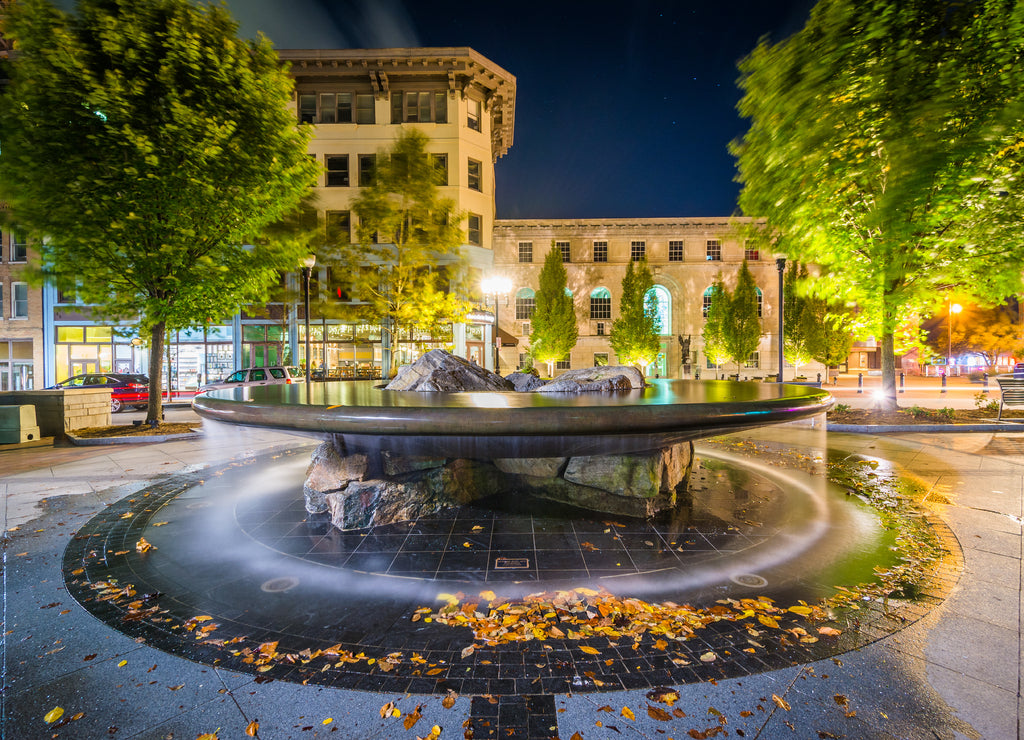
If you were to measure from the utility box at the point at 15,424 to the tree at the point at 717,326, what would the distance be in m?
36.0

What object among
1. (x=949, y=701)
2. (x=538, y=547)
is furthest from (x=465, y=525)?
(x=949, y=701)

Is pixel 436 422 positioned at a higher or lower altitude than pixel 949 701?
higher

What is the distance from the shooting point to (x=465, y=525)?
4.71 meters

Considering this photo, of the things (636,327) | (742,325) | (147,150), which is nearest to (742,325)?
(742,325)

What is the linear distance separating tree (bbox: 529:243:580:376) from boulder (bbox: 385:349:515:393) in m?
25.8

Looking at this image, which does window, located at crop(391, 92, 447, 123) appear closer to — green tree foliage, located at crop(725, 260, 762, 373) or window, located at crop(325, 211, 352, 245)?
window, located at crop(325, 211, 352, 245)

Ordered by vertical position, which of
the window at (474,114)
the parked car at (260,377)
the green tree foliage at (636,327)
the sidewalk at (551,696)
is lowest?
the sidewalk at (551,696)

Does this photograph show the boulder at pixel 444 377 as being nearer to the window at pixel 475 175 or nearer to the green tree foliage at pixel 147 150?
the green tree foliage at pixel 147 150

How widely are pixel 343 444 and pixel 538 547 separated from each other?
2318mm

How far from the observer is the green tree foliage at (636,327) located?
31.3 meters

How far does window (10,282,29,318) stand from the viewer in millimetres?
25188

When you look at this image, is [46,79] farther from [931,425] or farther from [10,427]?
[931,425]

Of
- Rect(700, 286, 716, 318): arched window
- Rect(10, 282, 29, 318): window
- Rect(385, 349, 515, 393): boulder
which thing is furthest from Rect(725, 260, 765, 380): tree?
Rect(10, 282, 29, 318): window

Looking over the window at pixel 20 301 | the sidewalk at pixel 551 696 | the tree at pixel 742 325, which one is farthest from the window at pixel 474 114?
the sidewalk at pixel 551 696
